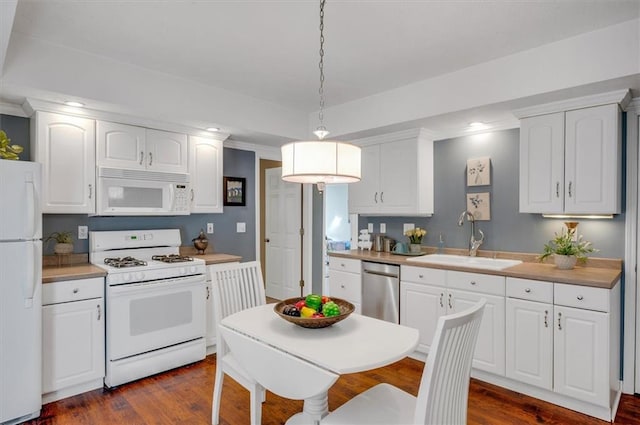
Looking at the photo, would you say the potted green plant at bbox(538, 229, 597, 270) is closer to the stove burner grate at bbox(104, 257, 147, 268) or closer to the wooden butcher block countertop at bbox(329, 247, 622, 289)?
the wooden butcher block countertop at bbox(329, 247, 622, 289)

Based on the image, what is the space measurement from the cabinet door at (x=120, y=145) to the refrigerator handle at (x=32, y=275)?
922 millimetres

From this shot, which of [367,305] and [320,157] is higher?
[320,157]

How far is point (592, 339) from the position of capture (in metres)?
2.49

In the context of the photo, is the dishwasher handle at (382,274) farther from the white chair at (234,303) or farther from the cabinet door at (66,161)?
the cabinet door at (66,161)

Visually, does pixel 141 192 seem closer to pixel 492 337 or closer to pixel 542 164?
pixel 492 337

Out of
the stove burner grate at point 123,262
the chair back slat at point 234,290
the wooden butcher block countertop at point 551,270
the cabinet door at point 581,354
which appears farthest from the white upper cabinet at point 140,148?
the cabinet door at point 581,354

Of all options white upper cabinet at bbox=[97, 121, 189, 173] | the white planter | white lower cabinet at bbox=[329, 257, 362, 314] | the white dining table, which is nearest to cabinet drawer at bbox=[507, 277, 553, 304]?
the white planter

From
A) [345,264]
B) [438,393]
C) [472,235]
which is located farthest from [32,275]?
[472,235]

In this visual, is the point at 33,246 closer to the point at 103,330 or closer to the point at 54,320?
the point at 54,320

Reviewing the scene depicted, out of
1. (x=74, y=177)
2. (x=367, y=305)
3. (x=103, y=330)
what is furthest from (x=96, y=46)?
(x=367, y=305)

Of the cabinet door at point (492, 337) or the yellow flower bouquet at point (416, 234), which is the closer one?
the cabinet door at point (492, 337)

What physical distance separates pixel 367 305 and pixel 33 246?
2900 mm

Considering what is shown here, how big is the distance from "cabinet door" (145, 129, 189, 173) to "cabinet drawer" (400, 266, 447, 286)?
7.79ft

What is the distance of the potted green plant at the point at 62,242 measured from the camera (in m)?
3.09
